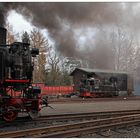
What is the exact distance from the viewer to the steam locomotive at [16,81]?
36.7 ft

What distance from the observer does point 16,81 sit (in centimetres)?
1132

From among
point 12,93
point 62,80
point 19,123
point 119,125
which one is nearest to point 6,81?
point 12,93

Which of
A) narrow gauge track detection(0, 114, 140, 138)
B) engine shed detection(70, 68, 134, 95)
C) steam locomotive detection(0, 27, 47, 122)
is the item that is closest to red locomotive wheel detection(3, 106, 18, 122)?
steam locomotive detection(0, 27, 47, 122)

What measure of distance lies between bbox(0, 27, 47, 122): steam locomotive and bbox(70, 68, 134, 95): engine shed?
24792 millimetres

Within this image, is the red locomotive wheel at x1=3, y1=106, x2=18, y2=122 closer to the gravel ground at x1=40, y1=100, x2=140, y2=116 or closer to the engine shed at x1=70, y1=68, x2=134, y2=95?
the gravel ground at x1=40, y1=100, x2=140, y2=116

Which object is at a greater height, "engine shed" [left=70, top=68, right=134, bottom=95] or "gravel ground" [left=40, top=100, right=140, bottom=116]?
"engine shed" [left=70, top=68, right=134, bottom=95]

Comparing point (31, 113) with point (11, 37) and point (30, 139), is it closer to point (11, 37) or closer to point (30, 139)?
point (30, 139)

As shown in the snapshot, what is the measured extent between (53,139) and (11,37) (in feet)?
96.9

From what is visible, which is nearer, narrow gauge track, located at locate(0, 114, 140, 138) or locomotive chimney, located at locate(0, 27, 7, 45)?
narrow gauge track, located at locate(0, 114, 140, 138)

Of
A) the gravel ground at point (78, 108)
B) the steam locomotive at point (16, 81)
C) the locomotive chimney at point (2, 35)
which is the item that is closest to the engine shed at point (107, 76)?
the gravel ground at point (78, 108)

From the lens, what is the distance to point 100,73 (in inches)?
1464

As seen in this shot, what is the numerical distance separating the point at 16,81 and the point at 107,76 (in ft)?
88.8

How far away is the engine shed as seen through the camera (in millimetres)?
37344

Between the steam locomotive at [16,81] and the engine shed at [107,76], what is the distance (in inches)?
976
